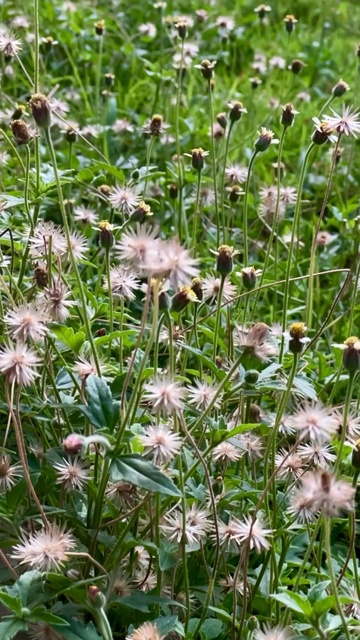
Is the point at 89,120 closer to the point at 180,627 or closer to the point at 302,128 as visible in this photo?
the point at 302,128

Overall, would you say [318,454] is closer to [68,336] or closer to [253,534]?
[253,534]

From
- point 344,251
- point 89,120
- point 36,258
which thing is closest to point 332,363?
point 344,251

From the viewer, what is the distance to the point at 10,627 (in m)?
0.79

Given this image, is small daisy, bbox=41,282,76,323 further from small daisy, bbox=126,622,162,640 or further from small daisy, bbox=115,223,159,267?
small daisy, bbox=126,622,162,640

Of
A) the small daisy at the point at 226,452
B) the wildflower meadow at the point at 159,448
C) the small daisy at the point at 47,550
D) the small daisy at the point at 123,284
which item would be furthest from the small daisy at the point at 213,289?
the small daisy at the point at 47,550

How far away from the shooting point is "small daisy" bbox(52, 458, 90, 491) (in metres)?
0.94

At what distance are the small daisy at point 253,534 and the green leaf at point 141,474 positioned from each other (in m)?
0.14

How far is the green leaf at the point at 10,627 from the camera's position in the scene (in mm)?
776

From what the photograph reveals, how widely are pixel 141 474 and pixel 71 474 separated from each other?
0.49 feet

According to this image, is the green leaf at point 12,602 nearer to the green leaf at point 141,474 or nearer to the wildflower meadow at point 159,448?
the wildflower meadow at point 159,448

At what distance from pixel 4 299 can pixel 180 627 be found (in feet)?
1.74

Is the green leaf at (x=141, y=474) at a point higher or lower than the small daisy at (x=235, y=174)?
lower

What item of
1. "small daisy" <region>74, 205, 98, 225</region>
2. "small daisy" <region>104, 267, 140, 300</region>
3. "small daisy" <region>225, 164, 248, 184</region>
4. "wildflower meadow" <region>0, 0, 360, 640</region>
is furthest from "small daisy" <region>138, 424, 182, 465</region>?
"small daisy" <region>225, 164, 248, 184</region>

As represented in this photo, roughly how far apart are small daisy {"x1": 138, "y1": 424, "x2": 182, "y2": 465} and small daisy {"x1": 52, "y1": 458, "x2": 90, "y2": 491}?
0.10m
